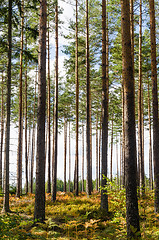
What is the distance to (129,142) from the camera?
5887mm

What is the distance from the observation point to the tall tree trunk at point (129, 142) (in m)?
5.61

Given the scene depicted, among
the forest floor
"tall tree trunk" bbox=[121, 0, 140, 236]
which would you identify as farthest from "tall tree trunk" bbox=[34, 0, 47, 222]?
"tall tree trunk" bbox=[121, 0, 140, 236]

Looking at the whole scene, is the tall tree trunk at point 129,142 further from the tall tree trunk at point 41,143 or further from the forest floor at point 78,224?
the tall tree trunk at point 41,143

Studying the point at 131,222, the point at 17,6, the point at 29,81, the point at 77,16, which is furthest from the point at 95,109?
the point at 131,222

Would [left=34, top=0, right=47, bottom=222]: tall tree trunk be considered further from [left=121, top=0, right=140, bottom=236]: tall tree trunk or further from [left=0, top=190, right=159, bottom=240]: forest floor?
[left=121, top=0, right=140, bottom=236]: tall tree trunk

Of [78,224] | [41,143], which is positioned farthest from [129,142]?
[41,143]

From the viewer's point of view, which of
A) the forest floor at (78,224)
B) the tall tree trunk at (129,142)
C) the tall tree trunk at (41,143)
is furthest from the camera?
the tall tree trunk at (41,143)

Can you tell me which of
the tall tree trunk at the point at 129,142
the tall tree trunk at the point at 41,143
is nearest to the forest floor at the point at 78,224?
the tall tree trunk at the point at 129,142

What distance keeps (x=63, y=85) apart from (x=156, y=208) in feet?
68.8

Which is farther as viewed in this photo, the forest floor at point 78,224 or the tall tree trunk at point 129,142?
the forest floor at point 78,224

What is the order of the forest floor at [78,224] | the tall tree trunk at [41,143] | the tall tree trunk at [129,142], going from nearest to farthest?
the tall tree trunk at [129,142]
the forest floor at [78,224]
the tall tree trunk at [41,143]

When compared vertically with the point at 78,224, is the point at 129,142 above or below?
above

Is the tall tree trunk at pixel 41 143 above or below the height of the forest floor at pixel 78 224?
above

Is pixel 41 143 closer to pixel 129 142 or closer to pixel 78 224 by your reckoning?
pixel 78 224
